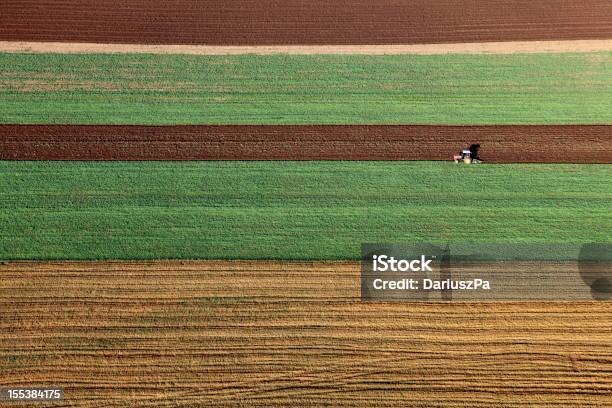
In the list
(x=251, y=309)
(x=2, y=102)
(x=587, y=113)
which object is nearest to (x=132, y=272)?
(x=251, y=309)

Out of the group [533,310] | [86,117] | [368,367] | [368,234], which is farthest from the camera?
[86,117]

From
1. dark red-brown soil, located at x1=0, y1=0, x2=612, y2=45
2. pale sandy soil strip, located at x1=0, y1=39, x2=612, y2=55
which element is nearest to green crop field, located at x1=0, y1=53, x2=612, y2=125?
pale sandy soil strip, located at x1=0, y1=39, x2=612, y2=55

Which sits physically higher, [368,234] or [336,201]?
[336,201]

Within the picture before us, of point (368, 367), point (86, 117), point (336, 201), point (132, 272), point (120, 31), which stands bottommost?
point (368, 367)

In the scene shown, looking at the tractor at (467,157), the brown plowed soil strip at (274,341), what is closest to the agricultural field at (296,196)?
the brown plowed soil strip at (274,341)

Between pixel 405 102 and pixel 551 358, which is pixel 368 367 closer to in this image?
pixel 551 358

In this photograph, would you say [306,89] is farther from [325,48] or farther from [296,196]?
[296,196]

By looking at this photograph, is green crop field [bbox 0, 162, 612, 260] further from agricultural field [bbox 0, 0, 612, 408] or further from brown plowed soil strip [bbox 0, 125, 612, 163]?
brown plowed soil strip [bbox 0, 125, 612, 163]

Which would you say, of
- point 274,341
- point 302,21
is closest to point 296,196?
point 274,341
